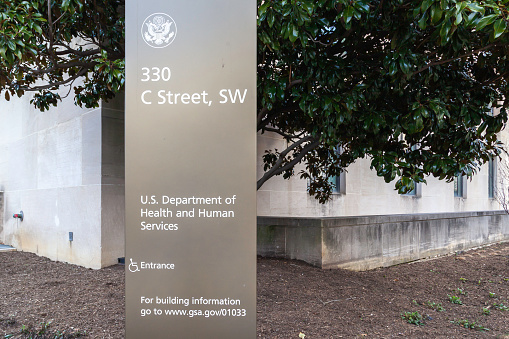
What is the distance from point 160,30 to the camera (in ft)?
8.46

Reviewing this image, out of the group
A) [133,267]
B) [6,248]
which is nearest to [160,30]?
[133,267]

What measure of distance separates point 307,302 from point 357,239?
3.00 meters

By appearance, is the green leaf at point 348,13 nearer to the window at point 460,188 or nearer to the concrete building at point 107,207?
the concrete building at point 107,207

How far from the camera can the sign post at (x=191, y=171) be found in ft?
8.21

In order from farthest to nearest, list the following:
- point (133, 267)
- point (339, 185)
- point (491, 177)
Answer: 1. point (491, 177)
2. point (339, 185)
3. point (133, 267)

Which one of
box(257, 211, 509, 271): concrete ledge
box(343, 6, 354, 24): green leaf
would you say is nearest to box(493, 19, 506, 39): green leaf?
box(343, 6, 354, 24): green leaf

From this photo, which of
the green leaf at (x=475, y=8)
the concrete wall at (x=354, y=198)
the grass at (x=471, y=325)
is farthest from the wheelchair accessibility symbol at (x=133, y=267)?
the concrete wall at (x=354, y=198)

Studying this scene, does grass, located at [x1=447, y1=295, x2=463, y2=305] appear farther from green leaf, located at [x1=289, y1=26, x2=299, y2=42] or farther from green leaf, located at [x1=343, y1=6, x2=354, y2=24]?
green leaf, located at [x1=289, y1=26, x2=299, y2=42]

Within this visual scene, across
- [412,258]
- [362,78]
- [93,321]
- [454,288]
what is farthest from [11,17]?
[412,258]

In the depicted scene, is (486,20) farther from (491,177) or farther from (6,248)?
(491,177)

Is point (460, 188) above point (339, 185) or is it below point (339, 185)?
below

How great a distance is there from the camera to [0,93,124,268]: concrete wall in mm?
7184

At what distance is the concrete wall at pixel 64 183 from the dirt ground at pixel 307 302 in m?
0.50

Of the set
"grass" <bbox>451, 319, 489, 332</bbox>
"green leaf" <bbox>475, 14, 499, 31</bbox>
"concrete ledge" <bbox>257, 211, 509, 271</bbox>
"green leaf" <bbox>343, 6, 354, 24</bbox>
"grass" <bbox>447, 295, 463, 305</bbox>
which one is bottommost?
"grass" <bbox>447, 295, 463, 305</bbox>
